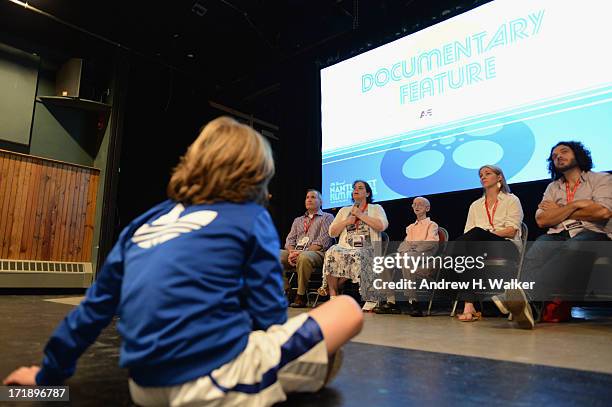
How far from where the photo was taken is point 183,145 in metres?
6.41

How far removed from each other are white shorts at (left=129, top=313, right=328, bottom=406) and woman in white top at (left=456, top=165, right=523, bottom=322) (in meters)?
2.19

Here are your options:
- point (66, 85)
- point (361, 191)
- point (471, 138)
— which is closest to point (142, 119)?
point (66, 85)

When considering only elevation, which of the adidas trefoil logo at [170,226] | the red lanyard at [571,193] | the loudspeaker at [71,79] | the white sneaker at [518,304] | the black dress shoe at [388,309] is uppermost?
the loudspeaker at [71,79]

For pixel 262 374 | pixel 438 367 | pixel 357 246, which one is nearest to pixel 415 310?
pixel 357 246

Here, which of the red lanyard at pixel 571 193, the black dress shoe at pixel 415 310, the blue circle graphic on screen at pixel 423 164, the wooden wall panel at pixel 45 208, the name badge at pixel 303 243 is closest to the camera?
the red lanyard at pixel 571 193

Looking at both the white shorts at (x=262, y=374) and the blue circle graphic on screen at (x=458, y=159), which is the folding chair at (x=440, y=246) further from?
the white shorts at (x=262, y=374)

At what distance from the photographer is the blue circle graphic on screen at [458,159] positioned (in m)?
3.24

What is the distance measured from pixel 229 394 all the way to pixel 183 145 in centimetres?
604

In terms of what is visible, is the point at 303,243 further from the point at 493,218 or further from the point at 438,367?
the point at 438,367

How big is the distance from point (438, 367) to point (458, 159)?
8.33 ft

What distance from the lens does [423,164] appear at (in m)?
3.77

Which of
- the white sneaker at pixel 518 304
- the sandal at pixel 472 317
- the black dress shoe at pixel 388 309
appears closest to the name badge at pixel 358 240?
the black dress shoe at pixel 388 309

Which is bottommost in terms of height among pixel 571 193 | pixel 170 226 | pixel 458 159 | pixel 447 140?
pixel 170 226

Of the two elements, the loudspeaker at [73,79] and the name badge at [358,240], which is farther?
the loudspeaker at [73,79]
